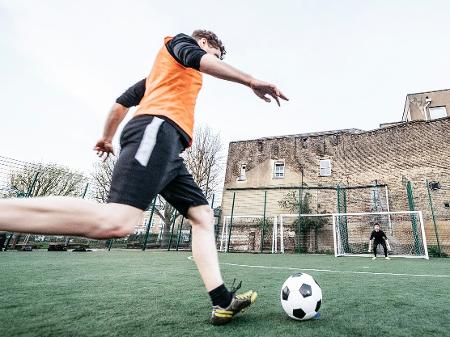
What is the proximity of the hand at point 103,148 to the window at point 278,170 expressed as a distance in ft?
70.8

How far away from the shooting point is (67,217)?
1418 mm

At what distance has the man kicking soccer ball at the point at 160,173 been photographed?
55.6 inches

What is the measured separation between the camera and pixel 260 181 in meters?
23.8

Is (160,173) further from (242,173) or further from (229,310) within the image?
(242,173)

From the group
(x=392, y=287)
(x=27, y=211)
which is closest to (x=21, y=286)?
(x=27, y=211)

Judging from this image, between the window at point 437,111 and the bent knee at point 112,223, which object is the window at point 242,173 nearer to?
the window at point 437,111

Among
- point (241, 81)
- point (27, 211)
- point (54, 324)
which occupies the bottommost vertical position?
point (54, 324)

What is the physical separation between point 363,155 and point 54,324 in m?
22.6

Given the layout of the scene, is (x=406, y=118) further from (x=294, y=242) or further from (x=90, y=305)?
(x=90, y=305)

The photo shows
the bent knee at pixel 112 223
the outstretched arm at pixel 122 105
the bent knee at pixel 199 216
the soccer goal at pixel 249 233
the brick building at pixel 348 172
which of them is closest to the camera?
Answer: the bent knee at pixel 112 223

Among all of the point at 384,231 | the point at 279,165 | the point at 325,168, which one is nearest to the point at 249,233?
the point at 279,165

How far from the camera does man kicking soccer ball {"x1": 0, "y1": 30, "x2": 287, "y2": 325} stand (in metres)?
1.41

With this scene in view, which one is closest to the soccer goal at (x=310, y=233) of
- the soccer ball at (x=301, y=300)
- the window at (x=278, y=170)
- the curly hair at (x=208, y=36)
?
the window at (x=278, y=170)

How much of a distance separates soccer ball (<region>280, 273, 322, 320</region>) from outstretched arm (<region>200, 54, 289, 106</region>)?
4.74ft
